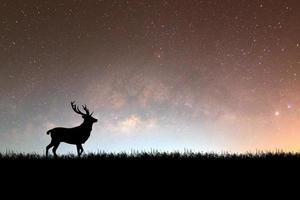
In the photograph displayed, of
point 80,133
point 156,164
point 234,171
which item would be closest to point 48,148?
point 80,133

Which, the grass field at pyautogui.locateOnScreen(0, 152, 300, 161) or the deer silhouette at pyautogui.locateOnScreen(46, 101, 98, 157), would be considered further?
the deer silhouette at pyautogui.locateOnScreen(46, 101, 98, 157)

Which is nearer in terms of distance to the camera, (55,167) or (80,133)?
(55,167)

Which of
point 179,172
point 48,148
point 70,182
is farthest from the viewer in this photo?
point 48,148

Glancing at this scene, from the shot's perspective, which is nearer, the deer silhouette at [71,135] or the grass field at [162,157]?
the grass field at [162,157]

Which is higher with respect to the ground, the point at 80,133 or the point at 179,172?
the point at 80,133

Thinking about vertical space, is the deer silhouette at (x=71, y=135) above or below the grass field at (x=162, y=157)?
above

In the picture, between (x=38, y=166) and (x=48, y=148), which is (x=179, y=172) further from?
(x=48, y=148)

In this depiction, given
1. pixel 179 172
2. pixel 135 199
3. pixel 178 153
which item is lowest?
pixel 135 199

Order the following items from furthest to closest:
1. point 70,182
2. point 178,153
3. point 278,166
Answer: point 178,153 → point 278,166 → point 70,182

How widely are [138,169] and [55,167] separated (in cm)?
203

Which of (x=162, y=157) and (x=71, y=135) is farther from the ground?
(x=71, y=135)

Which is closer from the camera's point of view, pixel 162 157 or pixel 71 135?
pixel 162 157

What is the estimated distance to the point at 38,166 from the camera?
1177 cm

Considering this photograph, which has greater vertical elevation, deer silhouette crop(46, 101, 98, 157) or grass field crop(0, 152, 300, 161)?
deer silhouette crop(46, 101, 98, 157)
